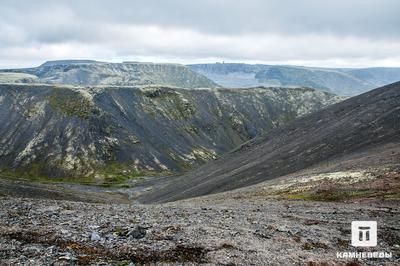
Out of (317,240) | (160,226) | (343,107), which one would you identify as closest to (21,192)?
(160,226)

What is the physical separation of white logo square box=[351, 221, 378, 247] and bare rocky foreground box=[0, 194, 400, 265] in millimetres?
552

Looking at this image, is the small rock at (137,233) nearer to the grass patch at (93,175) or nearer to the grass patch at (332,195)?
the grass patch at (332,195)

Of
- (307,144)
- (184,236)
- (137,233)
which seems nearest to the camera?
(137,233)

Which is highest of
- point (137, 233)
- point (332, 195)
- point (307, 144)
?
point (137, 233)

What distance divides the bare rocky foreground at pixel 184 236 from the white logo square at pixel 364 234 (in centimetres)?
55

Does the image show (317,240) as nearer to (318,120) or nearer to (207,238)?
(207,238)

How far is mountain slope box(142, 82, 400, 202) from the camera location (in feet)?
305

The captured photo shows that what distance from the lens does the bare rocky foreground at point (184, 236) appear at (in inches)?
988

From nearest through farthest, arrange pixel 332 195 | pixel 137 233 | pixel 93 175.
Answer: pixel 137 233 → pixel 332 195 → pixel 93 175

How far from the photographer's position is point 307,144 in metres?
107


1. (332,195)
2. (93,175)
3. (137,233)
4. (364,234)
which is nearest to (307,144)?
(332,195)

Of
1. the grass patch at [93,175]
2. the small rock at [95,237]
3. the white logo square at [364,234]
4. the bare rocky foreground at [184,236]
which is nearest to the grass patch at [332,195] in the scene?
the bare rocky foreground at [184,236]

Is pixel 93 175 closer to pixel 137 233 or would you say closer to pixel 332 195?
pixel 332 195

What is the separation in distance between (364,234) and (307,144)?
243ft
